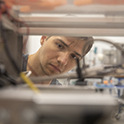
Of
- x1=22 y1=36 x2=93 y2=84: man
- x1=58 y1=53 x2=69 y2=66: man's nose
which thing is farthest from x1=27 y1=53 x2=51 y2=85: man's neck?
x1=58 y1=53 x2=69 y2=66: man's nose

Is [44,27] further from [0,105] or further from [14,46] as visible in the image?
[0,105]

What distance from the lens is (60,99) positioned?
46 cm

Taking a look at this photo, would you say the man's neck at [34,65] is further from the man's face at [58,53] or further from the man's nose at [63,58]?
the man's nose at [63,58]

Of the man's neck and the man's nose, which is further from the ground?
the man's nose

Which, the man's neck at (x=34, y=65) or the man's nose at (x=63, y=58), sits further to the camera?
the man's neck at (x=34, y=65)

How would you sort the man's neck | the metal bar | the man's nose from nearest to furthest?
the metal bar → the man's nose → the man's neck

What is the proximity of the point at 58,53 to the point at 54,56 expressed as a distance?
64 mm

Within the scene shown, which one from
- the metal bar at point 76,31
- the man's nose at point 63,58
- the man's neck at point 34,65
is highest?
the metal bar at point 76,31

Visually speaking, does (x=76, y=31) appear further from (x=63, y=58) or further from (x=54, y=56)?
(x=54, y=56)

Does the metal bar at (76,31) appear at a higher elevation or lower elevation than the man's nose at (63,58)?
higher

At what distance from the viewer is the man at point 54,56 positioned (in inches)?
61.9

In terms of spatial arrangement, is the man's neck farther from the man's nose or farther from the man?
the man's nose

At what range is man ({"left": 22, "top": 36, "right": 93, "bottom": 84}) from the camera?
5.16 ft

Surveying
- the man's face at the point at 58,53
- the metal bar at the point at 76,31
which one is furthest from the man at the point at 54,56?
the metal bar at the point at 76,31
